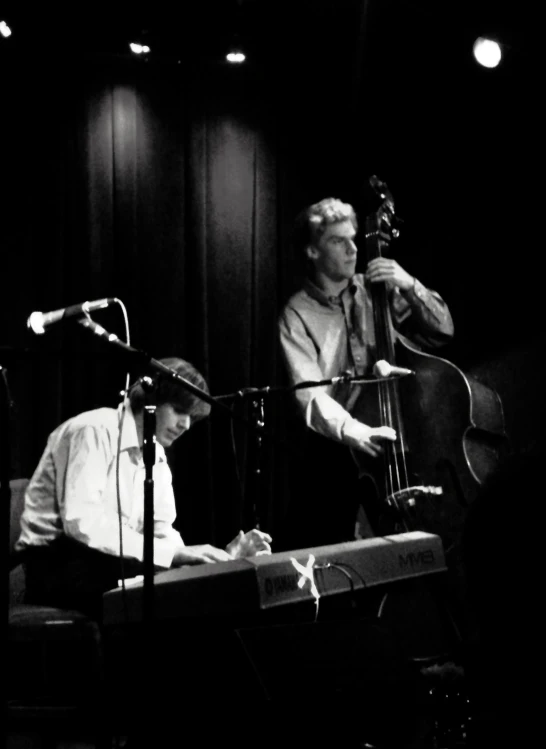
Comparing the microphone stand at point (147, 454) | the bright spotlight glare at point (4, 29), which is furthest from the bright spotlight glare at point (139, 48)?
the microphone stand at point (147, 454)

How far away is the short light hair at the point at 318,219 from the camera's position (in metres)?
3.77

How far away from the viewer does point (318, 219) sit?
378 centimetres

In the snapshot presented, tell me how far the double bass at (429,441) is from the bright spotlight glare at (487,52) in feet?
3.64

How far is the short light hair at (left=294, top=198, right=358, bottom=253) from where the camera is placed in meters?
3.77

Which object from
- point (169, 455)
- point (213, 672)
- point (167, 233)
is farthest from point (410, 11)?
point (213, 672)

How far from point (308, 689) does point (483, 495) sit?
4.12 ft

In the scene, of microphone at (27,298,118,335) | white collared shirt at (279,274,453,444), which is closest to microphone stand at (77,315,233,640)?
microphone at (27,298,118,335)

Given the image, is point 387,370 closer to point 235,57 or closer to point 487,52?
point 487,52

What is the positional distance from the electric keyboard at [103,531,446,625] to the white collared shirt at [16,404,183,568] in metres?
0.35

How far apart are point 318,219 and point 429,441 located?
1.04 meters

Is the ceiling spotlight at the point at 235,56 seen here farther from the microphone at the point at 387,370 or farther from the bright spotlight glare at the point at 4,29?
the microphone at the point at 387,370

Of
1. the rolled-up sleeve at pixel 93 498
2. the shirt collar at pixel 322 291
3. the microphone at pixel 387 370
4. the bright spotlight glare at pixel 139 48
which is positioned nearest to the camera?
the rolled-up sleeve at pixel 93 498

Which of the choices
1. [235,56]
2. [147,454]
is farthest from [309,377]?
[235,56]

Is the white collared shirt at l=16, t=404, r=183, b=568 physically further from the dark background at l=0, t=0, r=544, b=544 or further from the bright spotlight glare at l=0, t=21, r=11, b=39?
the bright spotlight glare at l=0, t=21, r=11, b=39
